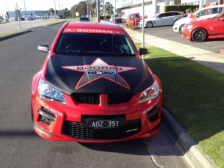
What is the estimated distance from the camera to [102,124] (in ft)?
11.0

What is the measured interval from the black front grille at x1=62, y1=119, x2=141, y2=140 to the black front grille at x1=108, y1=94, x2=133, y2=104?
0.30 meters

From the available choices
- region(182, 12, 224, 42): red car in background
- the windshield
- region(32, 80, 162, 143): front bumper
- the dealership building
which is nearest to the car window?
region(182, 12, 224, 42): red car in background

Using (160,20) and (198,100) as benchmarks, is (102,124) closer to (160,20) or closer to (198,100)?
(198,100)

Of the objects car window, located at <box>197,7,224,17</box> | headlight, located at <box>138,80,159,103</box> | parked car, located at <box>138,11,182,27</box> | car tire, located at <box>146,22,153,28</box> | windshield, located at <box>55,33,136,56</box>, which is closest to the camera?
headlight, located at <box>138,80,159,103</box>

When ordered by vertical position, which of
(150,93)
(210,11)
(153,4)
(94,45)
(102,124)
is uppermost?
(153,4)

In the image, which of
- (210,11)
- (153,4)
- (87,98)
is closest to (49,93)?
(87,98)

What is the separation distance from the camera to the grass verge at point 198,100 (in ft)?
12.1

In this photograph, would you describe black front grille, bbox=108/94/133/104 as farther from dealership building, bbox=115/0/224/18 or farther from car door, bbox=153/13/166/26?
car door, bbox=153/13/166/26

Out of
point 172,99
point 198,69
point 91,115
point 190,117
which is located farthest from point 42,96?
point 198,69

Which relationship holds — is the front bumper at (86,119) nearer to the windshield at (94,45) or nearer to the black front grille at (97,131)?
the black front grille at (97,131)

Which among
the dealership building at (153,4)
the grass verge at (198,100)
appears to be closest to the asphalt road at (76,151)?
the grass verge at (198,100)

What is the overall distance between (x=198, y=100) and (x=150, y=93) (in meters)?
1.85

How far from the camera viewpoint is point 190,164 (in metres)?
3.44

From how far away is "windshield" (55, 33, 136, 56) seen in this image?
4.91m
